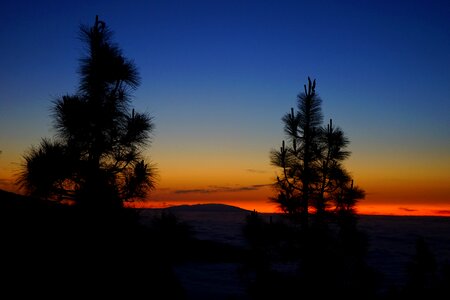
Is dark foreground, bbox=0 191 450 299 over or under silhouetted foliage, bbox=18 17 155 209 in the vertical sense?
under

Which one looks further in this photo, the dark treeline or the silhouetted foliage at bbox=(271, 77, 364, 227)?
the silhouetted foliage at bbox=(271, 77, 364, 227)

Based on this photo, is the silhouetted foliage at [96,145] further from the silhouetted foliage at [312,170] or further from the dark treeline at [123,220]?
the silhouetted foliage at [312,170]

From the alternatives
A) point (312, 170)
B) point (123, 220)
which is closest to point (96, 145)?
point (123, 220)

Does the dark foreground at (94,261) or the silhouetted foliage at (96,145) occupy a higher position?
the silhouetted foliage at (96,145)

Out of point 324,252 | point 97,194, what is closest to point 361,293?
point 324,252

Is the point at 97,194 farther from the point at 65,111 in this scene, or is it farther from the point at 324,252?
the point at 324,252

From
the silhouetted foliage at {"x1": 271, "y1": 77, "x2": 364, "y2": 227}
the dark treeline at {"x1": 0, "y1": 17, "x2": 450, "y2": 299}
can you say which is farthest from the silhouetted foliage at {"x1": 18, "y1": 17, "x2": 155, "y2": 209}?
the silhouetted foliage at {"x1": 271, "y1": 77, "x2": 364, "y2": 227}

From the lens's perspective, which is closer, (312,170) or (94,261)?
(94,261)

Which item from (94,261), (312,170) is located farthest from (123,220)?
(312,170)

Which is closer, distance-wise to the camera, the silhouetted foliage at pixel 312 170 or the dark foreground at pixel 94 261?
the dark foreground at pixel 94 261

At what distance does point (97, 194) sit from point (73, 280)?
Answer: 2217 mm

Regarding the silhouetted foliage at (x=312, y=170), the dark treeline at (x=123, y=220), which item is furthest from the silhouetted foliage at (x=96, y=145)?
the silhouetted foliage at (x=312, y=170)

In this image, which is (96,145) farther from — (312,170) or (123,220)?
(312,170)

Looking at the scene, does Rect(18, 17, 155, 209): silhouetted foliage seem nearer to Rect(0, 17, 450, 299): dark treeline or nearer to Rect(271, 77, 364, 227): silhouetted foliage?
Rect(0, 17, 450, 299): dark treeline
